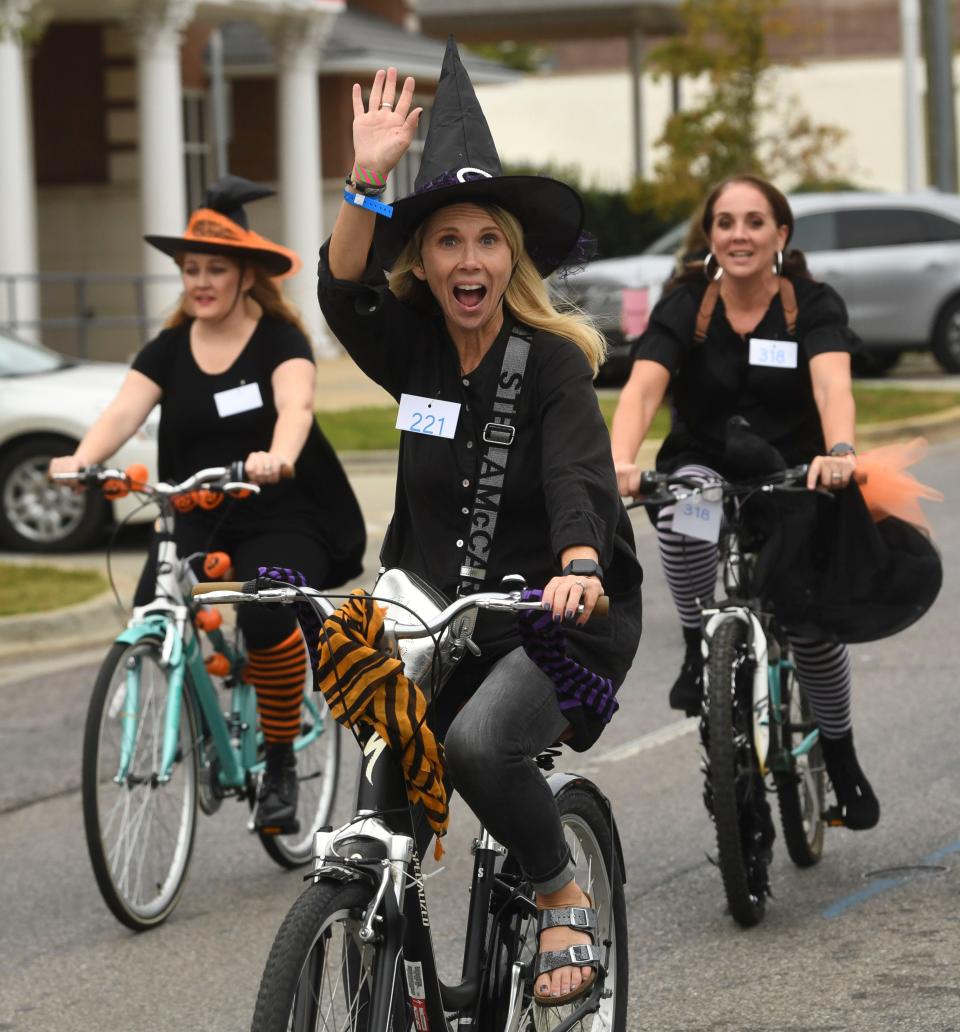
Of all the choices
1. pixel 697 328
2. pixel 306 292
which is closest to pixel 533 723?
pixel 697 328

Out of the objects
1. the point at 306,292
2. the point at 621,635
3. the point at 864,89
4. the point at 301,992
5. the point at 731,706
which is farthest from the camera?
the point at 864,89

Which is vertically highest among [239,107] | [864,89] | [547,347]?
[864,89]

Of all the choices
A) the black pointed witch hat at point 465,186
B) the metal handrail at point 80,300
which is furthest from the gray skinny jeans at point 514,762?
the metal handrail at point 80,300

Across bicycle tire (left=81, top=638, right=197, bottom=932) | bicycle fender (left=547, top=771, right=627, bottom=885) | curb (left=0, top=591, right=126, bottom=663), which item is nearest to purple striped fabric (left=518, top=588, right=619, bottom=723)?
bicycle fender (left=547, top=771, right=627, bottom=885)

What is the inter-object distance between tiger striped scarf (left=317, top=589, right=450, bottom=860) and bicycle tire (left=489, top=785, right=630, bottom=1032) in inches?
14.9

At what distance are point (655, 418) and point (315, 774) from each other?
1218cm

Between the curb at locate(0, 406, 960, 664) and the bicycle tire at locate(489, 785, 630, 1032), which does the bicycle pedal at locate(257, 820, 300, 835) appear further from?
the curb at locate(0, 406, 960, 664)

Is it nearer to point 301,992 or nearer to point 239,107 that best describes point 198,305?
point 301,992

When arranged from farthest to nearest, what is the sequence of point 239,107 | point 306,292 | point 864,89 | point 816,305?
point 864,89 → point 239,107 → point 306,292 → point 816,305

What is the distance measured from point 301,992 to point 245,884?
3.07 metres

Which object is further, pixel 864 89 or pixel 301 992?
pixel 864 89

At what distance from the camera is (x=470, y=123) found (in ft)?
13.6

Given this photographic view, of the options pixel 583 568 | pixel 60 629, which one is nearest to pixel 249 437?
pixel 583 568

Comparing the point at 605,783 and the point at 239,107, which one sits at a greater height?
the point at 239,107
